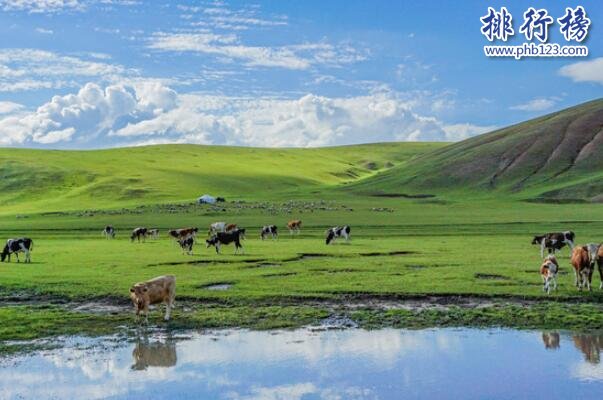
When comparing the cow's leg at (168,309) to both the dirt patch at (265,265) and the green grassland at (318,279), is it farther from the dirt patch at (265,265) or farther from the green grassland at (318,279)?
the dirt patch at (265,265)

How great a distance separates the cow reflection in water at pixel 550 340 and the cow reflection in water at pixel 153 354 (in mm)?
10487

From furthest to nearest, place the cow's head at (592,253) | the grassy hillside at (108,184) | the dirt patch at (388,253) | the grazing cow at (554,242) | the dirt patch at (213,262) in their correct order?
1. the grassy hillside at (108,184)
2. the dirt patch at (388,253)
3. the grazing cow at (554,242)
4. the dirt patch at (213,262)
5. the cow's head at (592,253)

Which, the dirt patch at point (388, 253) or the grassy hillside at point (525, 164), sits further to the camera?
the grassy hillside at point (525, 164)

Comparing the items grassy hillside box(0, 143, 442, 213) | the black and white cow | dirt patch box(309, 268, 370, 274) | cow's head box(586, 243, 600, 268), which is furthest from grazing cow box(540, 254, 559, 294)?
grassy hillside box(0, 143, 442, 213)

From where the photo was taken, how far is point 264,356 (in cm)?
1752

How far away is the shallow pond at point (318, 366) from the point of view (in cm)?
1486

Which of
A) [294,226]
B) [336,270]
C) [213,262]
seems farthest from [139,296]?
[294,226]

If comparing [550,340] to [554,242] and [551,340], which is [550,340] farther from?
[554,242]

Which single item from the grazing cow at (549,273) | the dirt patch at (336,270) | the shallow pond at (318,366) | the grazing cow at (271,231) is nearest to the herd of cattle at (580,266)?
the grazing cow at (549,273)

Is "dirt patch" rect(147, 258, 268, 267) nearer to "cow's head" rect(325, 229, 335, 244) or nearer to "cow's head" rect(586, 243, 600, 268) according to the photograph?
"cow's head" rect(325, 229, 335, 244)

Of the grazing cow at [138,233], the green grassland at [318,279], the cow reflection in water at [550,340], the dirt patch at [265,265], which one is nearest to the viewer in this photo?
the cow reflection in water at [550,340]

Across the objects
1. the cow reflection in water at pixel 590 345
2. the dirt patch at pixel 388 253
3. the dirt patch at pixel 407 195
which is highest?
the dirt patch at pixel 407 195

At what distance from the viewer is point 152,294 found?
70.9 feet

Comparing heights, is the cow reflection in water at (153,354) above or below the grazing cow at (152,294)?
below
